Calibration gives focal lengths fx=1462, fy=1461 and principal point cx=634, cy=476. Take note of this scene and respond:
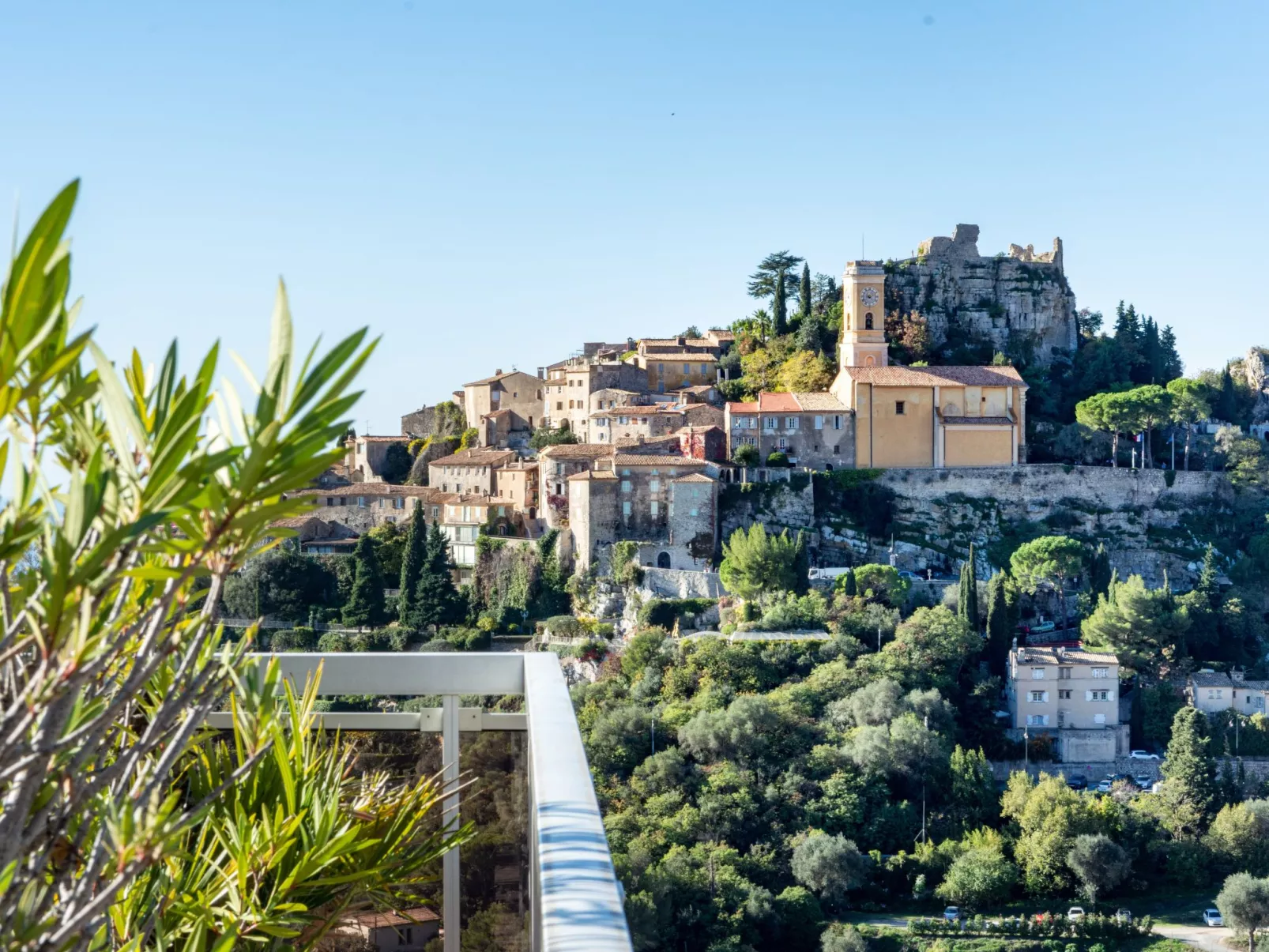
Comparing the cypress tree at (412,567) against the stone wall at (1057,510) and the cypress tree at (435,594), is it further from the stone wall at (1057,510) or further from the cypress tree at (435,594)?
the stone wall at (1057,510)

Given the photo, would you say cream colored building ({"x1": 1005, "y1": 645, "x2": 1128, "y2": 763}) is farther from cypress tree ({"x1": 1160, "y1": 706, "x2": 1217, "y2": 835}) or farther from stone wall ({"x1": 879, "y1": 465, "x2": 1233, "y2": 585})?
stone wall ({"x1": 879, "y1": 465, "x2": 1233, "y2": 585})

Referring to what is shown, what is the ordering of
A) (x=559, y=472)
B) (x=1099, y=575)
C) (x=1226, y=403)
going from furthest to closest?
1. (x=1226, y=403)
2. (x=1099, y=575)
3. (x=559, y=472)

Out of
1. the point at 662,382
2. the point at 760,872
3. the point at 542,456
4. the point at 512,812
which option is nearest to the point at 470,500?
the point at 542,456

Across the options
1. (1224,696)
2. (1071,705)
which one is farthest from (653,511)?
(1224,696)

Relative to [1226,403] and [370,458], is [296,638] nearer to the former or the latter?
[370,458]

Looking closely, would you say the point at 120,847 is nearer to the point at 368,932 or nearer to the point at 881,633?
the point at 368,932

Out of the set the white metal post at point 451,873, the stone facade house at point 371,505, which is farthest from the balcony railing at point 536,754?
the stone facade house at point 371,505
